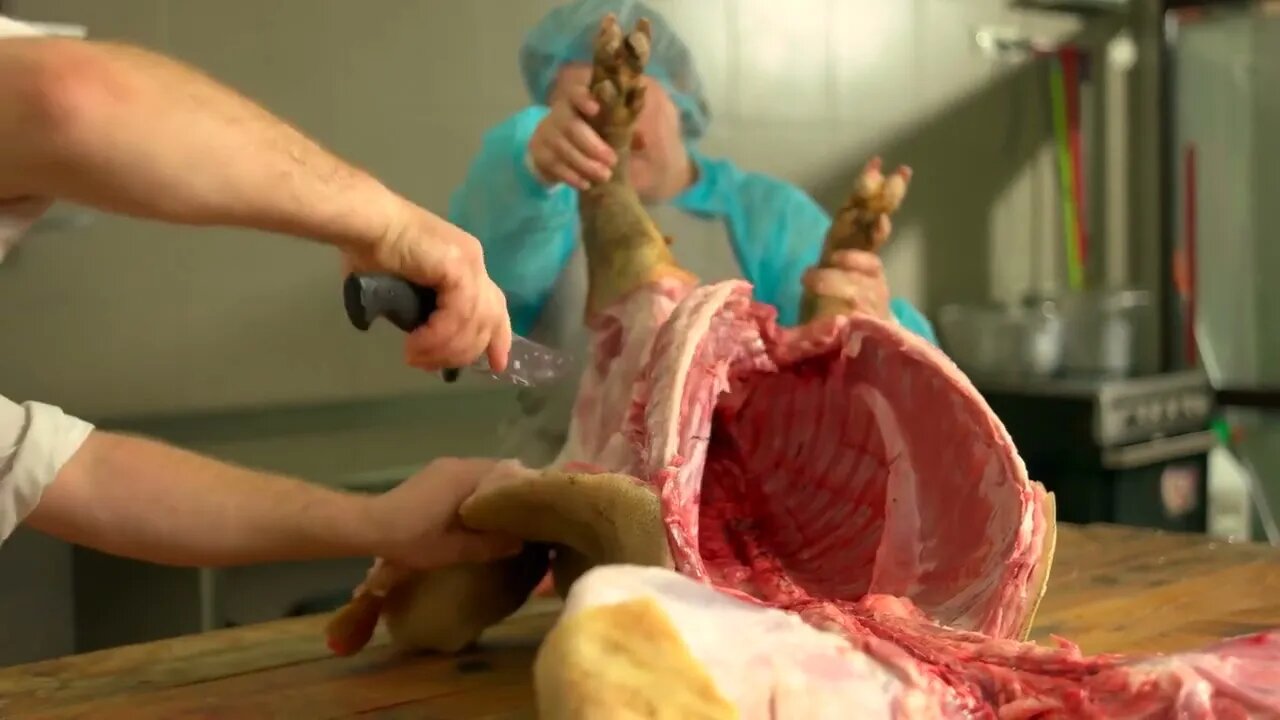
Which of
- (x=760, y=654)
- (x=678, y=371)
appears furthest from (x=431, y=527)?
(x=760, y=654)

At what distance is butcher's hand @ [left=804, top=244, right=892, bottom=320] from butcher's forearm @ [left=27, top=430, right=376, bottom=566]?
1.36 ft

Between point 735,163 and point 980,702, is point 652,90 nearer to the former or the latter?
point 735,163

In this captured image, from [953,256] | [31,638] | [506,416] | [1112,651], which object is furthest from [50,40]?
[953,256]

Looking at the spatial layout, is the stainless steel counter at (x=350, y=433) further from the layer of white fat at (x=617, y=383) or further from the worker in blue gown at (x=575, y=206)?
the layer of white fat at (x=617, y=383)

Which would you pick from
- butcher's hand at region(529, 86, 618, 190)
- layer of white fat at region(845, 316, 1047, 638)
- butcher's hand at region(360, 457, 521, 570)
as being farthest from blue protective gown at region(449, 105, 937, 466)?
layer of white fat at region(845, 316, 1047, 638)

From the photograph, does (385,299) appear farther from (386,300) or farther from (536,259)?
(536,259)

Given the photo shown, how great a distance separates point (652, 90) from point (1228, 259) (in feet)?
4.64

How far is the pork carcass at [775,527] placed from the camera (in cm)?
56

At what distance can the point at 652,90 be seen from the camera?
1592mm

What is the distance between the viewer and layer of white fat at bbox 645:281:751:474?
2.83 ft

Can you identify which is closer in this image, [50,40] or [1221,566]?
[50,40]

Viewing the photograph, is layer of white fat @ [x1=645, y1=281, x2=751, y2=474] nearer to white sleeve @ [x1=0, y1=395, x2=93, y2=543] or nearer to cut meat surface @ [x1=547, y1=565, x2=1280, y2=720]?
cut meat surface @ [x1=547, y1=565, x2=1280, y2=720]

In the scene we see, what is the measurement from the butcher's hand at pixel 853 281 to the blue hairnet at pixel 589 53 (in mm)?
537

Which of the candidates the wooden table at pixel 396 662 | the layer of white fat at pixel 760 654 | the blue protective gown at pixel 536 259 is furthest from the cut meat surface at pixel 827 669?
the blue protective gown at pixel 536 259
